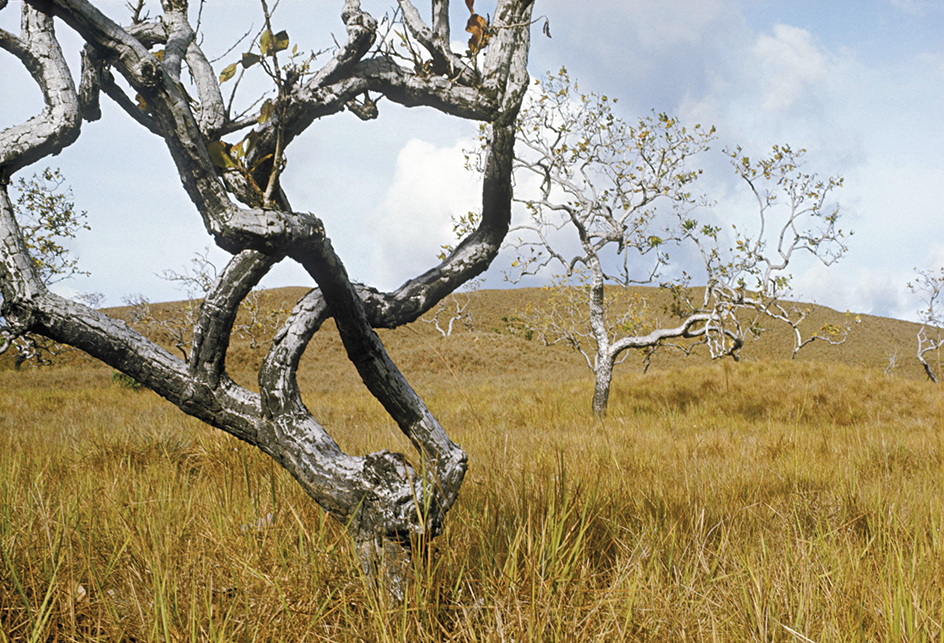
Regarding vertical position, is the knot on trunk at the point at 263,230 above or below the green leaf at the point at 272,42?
below

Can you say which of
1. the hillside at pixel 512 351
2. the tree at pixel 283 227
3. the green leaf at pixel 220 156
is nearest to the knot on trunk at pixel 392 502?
the tree at pixel 283 227

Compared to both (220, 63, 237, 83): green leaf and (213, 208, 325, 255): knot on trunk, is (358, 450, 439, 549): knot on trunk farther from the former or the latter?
(220, 63, 237, 83): green leaf

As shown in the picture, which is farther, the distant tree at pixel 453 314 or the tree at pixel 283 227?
the distant tree at pixel 453 314

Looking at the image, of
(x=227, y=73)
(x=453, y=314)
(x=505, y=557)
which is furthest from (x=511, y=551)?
(x=453, y=314)

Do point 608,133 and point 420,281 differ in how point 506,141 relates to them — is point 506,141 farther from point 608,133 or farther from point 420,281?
point 608,133

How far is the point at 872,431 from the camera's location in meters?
8.17

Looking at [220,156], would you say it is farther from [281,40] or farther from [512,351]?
[512,351]

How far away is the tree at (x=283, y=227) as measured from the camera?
6.97 feet

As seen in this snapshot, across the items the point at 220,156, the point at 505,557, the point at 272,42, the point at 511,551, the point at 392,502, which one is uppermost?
the point at 272,42

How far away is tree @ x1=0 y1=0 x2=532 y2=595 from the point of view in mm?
2125

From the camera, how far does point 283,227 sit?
2.04 meters

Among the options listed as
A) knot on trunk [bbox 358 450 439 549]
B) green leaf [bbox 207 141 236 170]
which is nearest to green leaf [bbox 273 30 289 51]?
green leaf [bbox 207 141 236 170]

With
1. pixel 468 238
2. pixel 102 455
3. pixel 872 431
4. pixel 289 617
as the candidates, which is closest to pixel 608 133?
pixel 872 431

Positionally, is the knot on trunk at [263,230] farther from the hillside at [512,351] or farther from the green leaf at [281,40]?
the hillside at [512,351]
